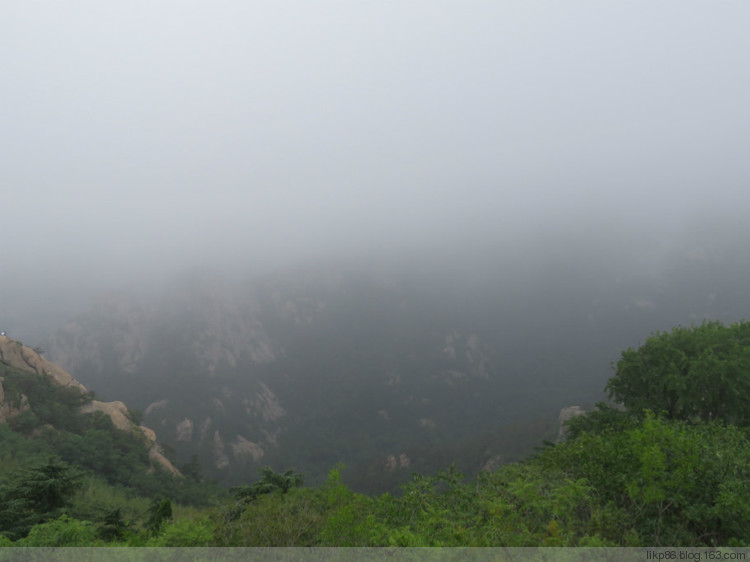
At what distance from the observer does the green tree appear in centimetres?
2230

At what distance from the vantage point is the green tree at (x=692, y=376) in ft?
73.2

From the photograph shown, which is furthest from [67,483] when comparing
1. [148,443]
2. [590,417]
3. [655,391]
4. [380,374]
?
[380,374]

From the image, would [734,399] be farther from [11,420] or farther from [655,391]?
[11,420]

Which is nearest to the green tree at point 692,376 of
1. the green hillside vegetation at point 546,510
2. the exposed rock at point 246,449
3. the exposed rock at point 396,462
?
the green hillside vegetation at point 546,510

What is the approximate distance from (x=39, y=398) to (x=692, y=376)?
77.1 meters

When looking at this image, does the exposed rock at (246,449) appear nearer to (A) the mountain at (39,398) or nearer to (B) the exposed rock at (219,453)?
(B) the exposed rock at (219,453)

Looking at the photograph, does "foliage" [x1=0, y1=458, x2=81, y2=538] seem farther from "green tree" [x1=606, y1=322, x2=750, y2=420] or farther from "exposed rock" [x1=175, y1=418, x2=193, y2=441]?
"exposed rock" [x1=175, y1=418, x2=193, y2=441]

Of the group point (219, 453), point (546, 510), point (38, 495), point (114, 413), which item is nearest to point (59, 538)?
point (546, 510)

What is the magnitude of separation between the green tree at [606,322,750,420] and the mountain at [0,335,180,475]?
218 feet

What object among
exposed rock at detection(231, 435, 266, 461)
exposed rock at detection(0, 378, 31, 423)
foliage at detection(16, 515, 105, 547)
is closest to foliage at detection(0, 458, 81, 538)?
foliage at detection(16, 515, 105, 547)

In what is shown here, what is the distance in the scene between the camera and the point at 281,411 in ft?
580

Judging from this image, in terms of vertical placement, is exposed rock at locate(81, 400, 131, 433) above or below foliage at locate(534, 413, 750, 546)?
below

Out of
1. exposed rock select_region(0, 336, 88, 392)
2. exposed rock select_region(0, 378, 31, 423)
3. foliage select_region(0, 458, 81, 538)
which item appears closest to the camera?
foliage select_region(0, 458, 81, 538)

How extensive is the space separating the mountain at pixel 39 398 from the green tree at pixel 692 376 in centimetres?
6646
